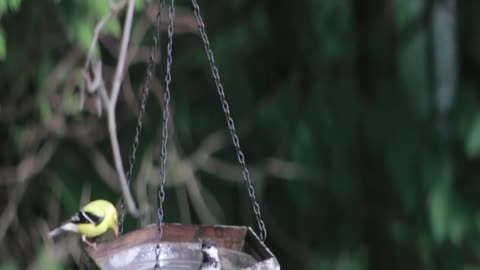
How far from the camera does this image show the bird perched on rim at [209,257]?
166 cm

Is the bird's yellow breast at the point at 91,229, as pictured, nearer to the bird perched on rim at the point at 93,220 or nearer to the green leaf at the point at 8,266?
the bird perched on rim at the point at 93,220

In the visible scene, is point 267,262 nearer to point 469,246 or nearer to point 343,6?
point 343,6

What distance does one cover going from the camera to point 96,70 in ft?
8.62

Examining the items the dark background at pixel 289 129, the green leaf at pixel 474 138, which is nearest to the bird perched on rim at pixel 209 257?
the dark background at pixel 289 129

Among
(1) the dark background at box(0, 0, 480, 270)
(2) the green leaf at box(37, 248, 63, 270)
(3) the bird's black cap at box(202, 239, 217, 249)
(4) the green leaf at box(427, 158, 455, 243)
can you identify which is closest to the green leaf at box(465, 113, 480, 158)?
(1) the dark background at box(0, 0, 480, 270)

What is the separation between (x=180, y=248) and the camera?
189 centimetres

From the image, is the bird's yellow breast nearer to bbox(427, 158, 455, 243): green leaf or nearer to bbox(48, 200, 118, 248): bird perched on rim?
bbox(48, 200, 118, 248): bird perched on rim

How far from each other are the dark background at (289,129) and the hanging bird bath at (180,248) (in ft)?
4.24

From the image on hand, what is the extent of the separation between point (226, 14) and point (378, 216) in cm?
103

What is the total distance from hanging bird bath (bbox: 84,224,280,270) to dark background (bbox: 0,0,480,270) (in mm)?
1294

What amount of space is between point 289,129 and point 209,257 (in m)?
1.95

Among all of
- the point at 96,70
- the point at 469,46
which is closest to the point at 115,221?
the point at 96,70

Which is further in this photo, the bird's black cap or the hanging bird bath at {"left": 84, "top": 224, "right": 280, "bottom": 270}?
the hanging bird bath at {"left": 84, "top": 224, "right": 280, "bottom": 270}

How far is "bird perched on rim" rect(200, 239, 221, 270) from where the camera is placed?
5.45 feet
